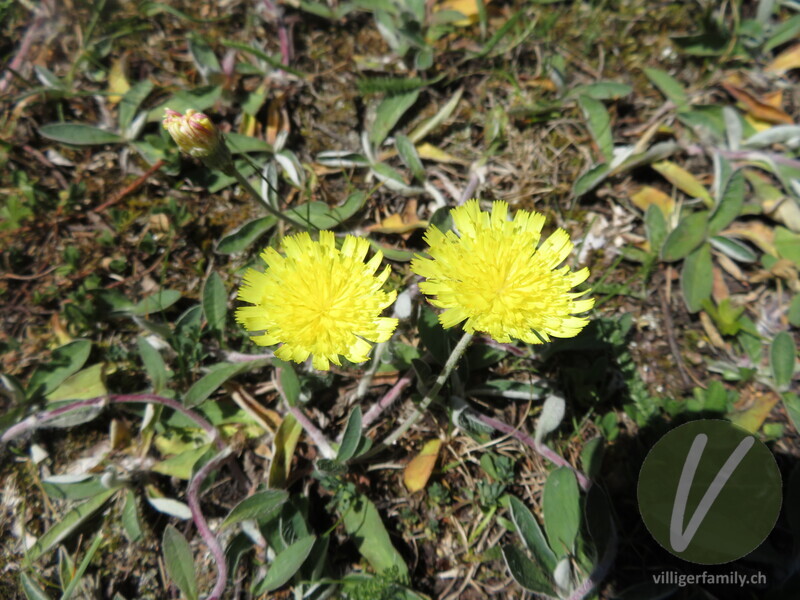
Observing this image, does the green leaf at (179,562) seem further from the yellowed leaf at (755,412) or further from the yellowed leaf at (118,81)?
the yellowed leaf at (755,412)

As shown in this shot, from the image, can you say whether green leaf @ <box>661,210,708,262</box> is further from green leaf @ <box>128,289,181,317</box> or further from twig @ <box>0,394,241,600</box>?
green leaf @ <box>128,289,181,317</box>

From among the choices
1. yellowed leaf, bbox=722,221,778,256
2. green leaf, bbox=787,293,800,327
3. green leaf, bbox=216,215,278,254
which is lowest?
green leaf, bbox=216,215,278,254

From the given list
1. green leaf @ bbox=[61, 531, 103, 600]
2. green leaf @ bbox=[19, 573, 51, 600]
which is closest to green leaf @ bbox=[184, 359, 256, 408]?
green leaf @ bbox=[61, 531, 103, 600]

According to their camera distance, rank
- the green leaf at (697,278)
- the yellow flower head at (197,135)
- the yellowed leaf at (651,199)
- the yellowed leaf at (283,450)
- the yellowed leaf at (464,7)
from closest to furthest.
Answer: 1. the yellow flower head at (197,135)
2. the yellowed leaf at (283,450)
3. the green leaf at (697,278)
4. the yellowed leaf at (651,199)
5. the yellowed leaf at (464,7)

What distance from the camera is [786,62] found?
3.25 metres

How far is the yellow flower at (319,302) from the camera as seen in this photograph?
1.95m

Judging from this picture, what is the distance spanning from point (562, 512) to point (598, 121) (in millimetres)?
2144

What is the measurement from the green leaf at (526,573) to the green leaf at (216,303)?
1.67m

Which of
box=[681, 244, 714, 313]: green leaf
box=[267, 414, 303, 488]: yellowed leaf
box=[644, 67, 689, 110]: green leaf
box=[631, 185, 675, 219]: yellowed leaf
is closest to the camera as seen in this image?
box=[267, 414, 303, 488]: yellowed leaf

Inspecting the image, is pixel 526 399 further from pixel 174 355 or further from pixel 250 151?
pixel 250 151

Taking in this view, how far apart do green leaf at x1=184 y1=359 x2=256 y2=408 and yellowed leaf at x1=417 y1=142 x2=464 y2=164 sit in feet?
4.85

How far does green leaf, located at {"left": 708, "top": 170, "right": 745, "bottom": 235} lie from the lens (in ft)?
9.38

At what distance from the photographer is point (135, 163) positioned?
9.92ft

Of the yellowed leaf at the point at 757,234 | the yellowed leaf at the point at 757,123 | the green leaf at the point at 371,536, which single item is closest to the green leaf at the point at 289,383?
the green leaf at the point at 371,536
